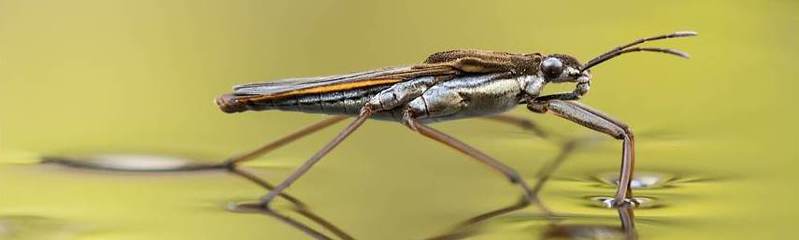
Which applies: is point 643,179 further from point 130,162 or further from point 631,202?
point 130,162

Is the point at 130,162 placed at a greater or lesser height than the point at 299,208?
greater

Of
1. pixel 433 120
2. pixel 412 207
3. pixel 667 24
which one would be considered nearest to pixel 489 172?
pixel 433 120

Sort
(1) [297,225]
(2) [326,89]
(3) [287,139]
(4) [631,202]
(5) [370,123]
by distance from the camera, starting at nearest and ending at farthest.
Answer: (1) [297,225], (4) [631,202], (2) [326,89], (3) [287,139], (5) [370,123]

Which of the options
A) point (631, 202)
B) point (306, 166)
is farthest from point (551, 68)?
point (306, 166)

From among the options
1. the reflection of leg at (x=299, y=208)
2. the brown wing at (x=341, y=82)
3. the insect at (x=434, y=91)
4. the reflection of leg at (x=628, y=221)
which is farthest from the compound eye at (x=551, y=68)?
the reflection of leg at (x=299, y=208)

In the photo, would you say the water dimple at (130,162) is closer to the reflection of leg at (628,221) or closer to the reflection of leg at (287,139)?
the reflection of leg at (287,139)

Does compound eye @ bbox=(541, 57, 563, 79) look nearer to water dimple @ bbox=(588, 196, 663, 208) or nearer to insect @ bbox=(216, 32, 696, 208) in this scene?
insect @ bbox=(216, 32, 696, 208)

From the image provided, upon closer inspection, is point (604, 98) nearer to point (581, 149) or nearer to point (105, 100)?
point (581, 149)
